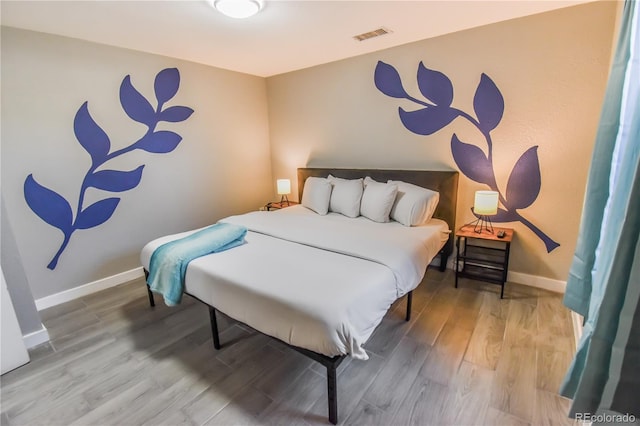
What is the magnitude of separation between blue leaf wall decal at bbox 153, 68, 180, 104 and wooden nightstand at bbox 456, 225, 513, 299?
136 inches

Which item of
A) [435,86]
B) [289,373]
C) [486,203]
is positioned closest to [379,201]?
[486,203]

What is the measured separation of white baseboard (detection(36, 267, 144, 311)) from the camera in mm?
2721

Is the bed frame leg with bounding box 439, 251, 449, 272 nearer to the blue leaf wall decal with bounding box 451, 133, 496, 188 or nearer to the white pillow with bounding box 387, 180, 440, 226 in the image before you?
the white pillow with bounding box 387, 180, 440, 226

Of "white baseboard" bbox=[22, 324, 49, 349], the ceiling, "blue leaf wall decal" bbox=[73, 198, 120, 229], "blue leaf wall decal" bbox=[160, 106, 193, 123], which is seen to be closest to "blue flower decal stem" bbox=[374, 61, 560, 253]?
the ceiling

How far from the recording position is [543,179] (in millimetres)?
2623

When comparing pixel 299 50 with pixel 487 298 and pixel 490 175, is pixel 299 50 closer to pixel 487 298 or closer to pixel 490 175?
pixel 490 175

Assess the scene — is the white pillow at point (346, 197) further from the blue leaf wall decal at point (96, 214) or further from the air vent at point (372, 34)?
the blue leaf wall decal at point (96, 214)

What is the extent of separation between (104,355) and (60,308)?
3.56 feet

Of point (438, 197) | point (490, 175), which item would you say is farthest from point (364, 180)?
point (490, 175)

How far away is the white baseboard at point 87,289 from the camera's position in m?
2.72

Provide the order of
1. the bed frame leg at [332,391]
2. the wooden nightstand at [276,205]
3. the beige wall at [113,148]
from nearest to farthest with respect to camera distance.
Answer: the bed frame leg at [332,391], the beige wall at [113,148], the wooden nightstand at [276,205]

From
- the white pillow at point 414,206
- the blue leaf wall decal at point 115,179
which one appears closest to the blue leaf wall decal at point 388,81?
the white pillow at point 414,206

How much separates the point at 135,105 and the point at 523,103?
3801 millimetres

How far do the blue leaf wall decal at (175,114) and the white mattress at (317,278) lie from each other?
5.18 feet
